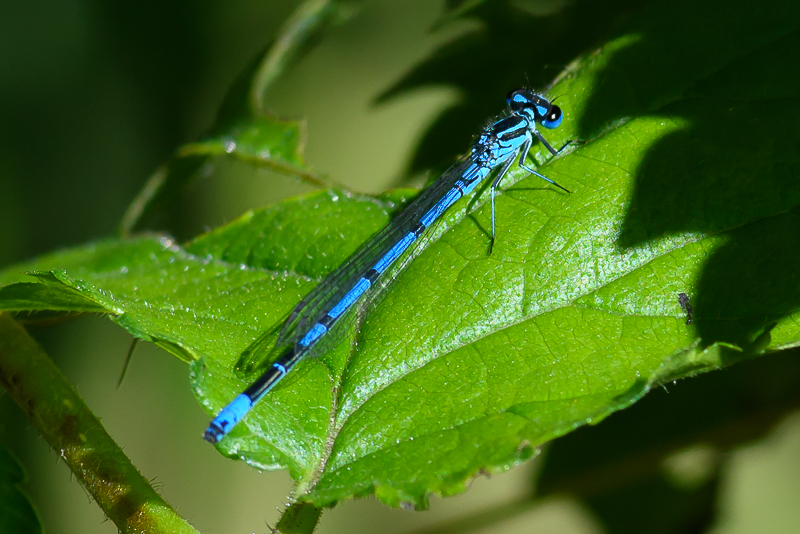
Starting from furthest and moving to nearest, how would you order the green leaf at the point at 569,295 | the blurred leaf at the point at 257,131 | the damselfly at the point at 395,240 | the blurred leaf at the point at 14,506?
the blurred leaf at the point at 257,131, the damselfly at the point at 395,240, the blurred leaf at the point at 14,506, the green leaf at the point at 569,295

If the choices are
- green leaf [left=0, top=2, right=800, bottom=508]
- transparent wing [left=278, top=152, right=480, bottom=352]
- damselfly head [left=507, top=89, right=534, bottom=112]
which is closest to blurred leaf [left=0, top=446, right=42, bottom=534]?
green leaf [left=0, top=2, right=800, bottom=508]

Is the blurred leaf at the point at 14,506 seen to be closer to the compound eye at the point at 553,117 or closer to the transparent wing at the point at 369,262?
the transparent wing at the point at 369,262

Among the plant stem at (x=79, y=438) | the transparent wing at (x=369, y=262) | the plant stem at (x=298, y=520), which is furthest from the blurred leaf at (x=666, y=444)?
the plant stem at (x=79, y=438)

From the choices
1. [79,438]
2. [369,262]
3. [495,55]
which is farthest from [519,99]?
[79,438]

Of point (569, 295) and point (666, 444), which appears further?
point (666, 444)

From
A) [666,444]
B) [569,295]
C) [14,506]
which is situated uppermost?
[14,506]

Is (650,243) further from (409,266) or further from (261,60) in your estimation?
(261,60)

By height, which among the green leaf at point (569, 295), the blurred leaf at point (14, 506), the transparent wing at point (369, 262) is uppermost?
the blurred leaf at point (14, 506)

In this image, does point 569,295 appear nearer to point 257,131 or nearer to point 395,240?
point 395,240
